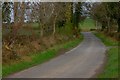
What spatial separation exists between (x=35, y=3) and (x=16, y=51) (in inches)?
564

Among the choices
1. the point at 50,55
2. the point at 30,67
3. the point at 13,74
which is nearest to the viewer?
the point at 13,74

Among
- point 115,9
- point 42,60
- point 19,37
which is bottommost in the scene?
point 42,60

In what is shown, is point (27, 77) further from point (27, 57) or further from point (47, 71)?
point (27, 57)

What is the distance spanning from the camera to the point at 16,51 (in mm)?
21547

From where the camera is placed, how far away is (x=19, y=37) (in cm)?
2420

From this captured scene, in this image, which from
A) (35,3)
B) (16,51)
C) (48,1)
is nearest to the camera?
(16,51)

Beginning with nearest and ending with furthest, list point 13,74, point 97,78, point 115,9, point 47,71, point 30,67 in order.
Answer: point 97,78
point 13,74
point 47,71
point 30,67
point 115,9

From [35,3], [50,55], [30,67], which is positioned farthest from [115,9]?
[30,67]

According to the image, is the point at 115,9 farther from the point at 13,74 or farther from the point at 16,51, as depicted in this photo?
the point at 13,74

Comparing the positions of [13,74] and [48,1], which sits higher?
[48,1]

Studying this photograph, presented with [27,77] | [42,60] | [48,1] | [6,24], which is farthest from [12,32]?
[48,1]

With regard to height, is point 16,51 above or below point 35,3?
below

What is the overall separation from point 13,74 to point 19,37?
8.12m

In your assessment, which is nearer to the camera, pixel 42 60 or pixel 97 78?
pixel 97 78
